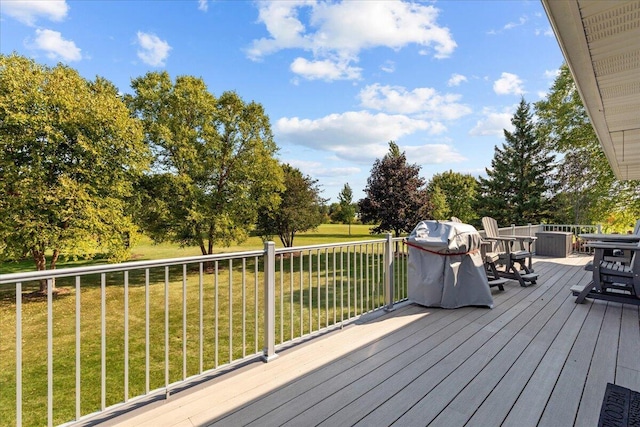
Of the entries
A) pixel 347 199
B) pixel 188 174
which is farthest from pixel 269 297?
pixel 347 199

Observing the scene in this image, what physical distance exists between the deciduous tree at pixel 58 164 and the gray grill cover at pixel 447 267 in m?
9.64

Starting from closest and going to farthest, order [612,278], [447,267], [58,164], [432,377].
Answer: [432,377] < [447,267] < [612,278] < [58,164]

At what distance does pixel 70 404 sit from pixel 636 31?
254 inches

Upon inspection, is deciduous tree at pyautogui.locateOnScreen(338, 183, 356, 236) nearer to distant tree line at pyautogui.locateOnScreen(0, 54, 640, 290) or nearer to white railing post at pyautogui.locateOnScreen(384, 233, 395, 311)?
distant tree line at pyautogui.locateOnScreen(0, 54, 640, 290)

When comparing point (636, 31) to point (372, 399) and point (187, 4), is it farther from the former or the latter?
point (187, 4)

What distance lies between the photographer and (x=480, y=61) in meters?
8.04

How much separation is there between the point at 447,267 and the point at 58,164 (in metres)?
10.9

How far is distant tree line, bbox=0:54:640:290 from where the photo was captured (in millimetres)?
8773

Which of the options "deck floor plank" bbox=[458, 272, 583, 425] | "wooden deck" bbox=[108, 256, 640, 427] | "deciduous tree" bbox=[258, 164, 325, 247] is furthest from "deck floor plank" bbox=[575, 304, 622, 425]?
"deciduous tree" bbox=[258, 164, 325, 247]

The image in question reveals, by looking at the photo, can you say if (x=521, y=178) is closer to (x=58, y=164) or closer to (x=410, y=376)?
(x=410, y=376)

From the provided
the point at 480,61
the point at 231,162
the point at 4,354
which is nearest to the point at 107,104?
the point at 231,162

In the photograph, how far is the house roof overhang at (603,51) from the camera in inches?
79.2

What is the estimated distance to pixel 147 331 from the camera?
1.92m

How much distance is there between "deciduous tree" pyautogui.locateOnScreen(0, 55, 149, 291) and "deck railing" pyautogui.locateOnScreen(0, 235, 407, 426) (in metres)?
2.02
